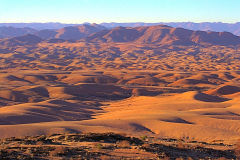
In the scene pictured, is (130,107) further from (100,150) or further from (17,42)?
(17,42)

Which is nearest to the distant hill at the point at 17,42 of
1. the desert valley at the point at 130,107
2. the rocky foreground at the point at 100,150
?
the desert valley at the point at 130,107

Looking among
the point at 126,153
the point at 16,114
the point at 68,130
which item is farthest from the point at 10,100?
the point at 126,153

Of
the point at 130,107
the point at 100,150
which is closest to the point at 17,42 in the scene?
the point at 130,107

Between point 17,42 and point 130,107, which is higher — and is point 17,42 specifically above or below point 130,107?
below

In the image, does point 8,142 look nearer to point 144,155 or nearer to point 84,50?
point 144,155

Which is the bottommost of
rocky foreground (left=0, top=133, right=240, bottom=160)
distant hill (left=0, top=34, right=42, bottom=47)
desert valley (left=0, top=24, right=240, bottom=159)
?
distant hill (left=0, top=34, right=42, bottom=47)

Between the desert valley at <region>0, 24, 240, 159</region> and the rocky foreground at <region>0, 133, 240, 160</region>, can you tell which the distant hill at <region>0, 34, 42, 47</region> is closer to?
the desert valley at <region>0, 24, 240, 159</region>

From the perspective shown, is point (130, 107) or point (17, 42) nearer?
point (130, 107)

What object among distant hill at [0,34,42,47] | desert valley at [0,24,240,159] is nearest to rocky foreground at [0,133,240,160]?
desert valley at [0,24,240,159]

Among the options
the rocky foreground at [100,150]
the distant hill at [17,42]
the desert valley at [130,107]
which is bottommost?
the distant hill at [17,42]

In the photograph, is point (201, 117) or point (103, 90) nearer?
point (201, 117)

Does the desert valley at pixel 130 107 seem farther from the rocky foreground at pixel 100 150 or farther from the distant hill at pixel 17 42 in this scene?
the distant hill at pixel 17 42
